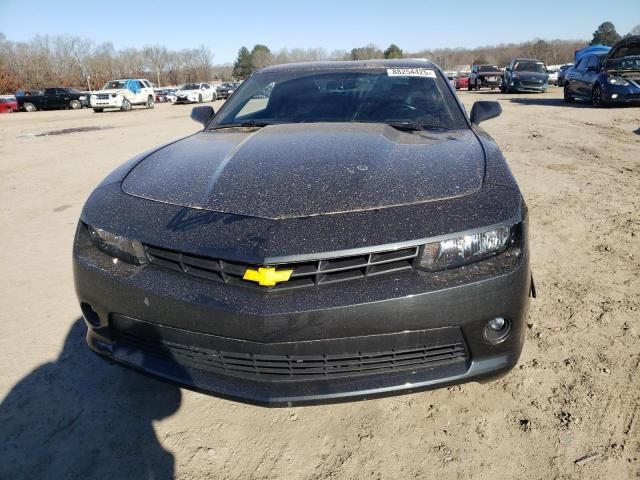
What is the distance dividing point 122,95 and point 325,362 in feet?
88.0

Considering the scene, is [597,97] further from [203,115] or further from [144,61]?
[144,61]

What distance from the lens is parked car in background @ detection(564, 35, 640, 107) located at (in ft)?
40.6

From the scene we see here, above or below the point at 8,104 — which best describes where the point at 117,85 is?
above

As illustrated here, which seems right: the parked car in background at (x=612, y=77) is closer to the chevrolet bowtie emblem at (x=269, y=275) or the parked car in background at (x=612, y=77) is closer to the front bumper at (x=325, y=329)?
the front bumper at (x=325, y=329)

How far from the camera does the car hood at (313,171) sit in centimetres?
171

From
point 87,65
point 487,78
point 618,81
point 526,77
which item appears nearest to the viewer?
point 618,81

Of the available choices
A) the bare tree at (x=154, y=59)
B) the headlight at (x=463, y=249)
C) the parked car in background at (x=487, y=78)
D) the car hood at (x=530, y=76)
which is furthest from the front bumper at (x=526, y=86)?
the bare tree at (x=154, y=59)

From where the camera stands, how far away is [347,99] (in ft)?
9.76

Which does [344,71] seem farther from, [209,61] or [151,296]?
[209,61]

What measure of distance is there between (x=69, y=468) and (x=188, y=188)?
119cm

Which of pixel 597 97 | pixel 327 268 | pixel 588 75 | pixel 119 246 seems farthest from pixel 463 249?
pixel 588 75

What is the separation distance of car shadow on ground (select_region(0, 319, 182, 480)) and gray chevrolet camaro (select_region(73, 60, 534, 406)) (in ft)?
1.12

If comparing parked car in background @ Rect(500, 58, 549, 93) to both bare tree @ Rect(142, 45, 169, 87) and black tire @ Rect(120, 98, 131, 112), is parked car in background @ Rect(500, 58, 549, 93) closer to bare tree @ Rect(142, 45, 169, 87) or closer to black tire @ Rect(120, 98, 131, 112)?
black tire @ Rect(120, 98, 131, 112)

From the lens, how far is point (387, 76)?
3074mm
